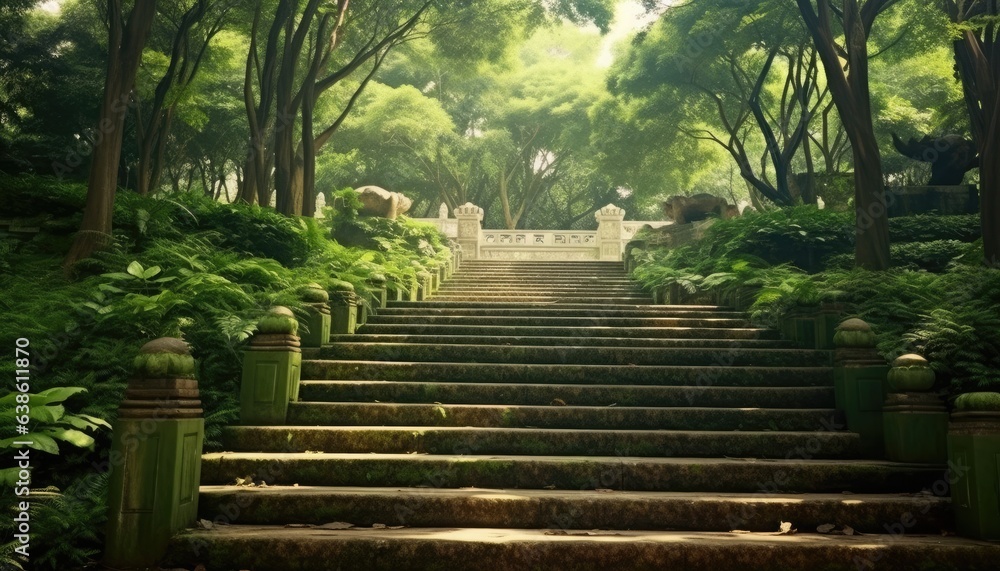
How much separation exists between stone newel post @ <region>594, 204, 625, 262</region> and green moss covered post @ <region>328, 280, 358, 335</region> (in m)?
19.4

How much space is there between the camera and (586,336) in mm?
9227

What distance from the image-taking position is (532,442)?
20.2ft

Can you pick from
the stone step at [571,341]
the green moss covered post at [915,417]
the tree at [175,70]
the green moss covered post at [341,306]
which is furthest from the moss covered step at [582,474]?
the tree at [175,70]

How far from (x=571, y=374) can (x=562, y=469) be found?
2.08 meters

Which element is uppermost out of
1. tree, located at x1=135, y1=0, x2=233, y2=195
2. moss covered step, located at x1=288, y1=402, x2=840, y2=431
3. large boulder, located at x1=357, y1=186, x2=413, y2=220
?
tree, located at x1=135, y1=0, x2=233, y2=195

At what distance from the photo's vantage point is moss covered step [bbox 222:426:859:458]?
6.09 m

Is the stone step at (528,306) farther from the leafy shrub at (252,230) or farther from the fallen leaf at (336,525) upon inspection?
the fallen leaf at (336,525)

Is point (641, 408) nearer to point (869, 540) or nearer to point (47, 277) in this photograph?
point (869, 540)

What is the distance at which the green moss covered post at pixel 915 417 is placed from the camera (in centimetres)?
571

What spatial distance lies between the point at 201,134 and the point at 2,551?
76.2 ft

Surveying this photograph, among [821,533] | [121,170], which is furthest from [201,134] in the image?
[821,533]

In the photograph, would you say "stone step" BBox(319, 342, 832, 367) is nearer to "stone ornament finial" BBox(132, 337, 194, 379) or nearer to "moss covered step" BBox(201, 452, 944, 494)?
"moss covered step" BBox(201, 452, 944, 494)

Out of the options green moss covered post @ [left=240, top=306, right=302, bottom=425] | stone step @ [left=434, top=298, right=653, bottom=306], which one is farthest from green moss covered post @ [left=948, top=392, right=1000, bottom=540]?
stone step @ [left=434, top=298, right=653, bottom=306]

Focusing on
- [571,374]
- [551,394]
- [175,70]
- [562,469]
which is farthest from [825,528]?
[175,70]
